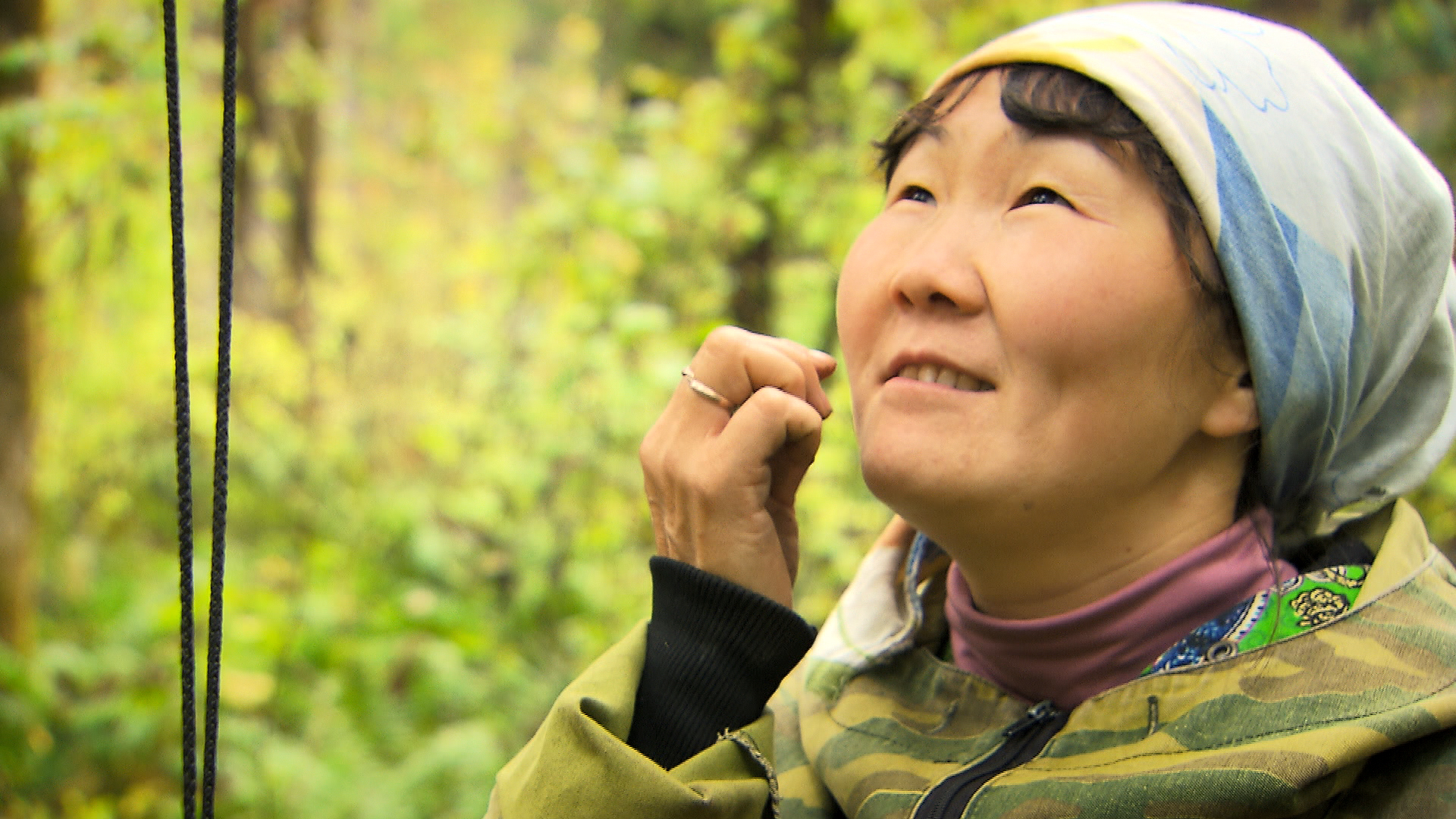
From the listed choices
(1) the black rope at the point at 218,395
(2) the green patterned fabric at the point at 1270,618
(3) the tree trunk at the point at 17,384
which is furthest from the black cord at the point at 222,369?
(3) the tree trunk at the point at 17,384

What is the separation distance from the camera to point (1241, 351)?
123 centimetres

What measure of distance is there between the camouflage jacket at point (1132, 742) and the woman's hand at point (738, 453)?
0.54 feet

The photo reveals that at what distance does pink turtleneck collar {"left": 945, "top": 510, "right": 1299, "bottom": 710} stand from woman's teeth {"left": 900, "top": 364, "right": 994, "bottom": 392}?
12.0 inches

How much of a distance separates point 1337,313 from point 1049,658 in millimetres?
534

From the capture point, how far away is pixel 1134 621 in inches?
48.4

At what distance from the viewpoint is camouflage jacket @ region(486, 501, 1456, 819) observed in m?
1.02

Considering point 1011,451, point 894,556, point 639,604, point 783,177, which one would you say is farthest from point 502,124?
point 1011,451

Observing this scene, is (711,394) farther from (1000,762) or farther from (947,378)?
(1000,762)

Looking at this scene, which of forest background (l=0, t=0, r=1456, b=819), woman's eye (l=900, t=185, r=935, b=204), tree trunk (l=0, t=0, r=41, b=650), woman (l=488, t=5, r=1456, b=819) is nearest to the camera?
woman (l=488, t=5, r=1456, b=819)

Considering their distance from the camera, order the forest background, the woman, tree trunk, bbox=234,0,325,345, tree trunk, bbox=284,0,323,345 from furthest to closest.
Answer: tree trunk, bbox=284,0,323,345
tree trunk, bbox=234,0,325,345
the forest background
the woman

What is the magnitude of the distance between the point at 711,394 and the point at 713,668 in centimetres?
34

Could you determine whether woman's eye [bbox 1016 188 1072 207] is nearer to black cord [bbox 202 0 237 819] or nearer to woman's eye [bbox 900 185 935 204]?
woman's eye [bbox 900 185 935 204]

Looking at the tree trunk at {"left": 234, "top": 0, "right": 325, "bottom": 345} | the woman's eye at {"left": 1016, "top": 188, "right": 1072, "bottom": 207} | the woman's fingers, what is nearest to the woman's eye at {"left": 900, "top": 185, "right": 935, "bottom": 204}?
A: the woman's eye at {"left": 1016, "top": 188, "right": 1072, "bottom": 207}

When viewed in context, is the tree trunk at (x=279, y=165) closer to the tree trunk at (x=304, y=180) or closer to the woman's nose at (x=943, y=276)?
the tree trunk at (x=304, y=180)
